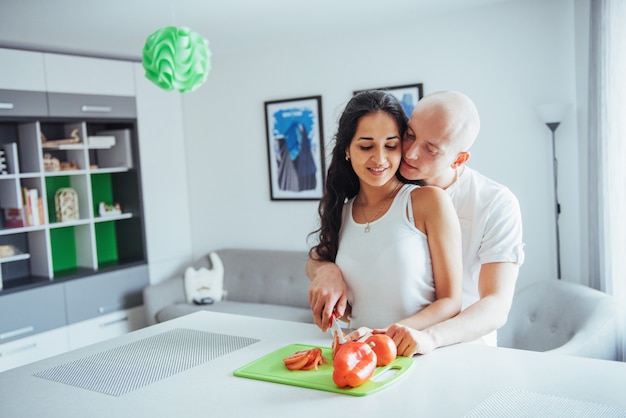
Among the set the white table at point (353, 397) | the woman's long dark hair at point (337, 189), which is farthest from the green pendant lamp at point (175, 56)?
the white table at point (353, 397)

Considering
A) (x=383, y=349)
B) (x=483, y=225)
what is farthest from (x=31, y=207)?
(x=383, y=349)

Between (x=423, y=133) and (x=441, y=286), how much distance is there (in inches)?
15.9

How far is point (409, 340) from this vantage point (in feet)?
4.82

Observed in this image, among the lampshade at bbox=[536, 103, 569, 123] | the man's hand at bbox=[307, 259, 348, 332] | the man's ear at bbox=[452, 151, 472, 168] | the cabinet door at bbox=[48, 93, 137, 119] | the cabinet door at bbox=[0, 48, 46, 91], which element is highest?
the cabinet door at bbox=[0, 48, 46, 91]

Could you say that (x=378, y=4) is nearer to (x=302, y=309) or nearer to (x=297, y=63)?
(x=297, y=63)

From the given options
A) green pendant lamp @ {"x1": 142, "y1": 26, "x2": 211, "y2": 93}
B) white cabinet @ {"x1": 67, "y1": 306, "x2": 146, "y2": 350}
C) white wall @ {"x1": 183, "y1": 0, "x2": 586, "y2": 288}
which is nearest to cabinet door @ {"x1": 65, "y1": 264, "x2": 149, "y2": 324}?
white cabinet @ {"x1": 67, "y1": 306, "x2": 146, "y2": 350}

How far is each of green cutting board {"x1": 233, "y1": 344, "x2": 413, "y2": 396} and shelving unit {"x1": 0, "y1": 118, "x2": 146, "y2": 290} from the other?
11.1 feet

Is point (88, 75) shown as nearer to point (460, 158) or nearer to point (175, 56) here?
point (175, 56)

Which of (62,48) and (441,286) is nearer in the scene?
(441,286)

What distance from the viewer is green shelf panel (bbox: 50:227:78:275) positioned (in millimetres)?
4977

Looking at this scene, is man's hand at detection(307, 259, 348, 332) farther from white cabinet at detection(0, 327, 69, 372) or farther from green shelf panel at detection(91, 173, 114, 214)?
green shelf panel at detection(91, 173, 114, 214)

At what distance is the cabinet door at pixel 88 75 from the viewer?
4531 millimetres

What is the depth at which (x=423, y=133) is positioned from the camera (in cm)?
169

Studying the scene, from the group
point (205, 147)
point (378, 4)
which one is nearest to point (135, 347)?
point (378, 4)
